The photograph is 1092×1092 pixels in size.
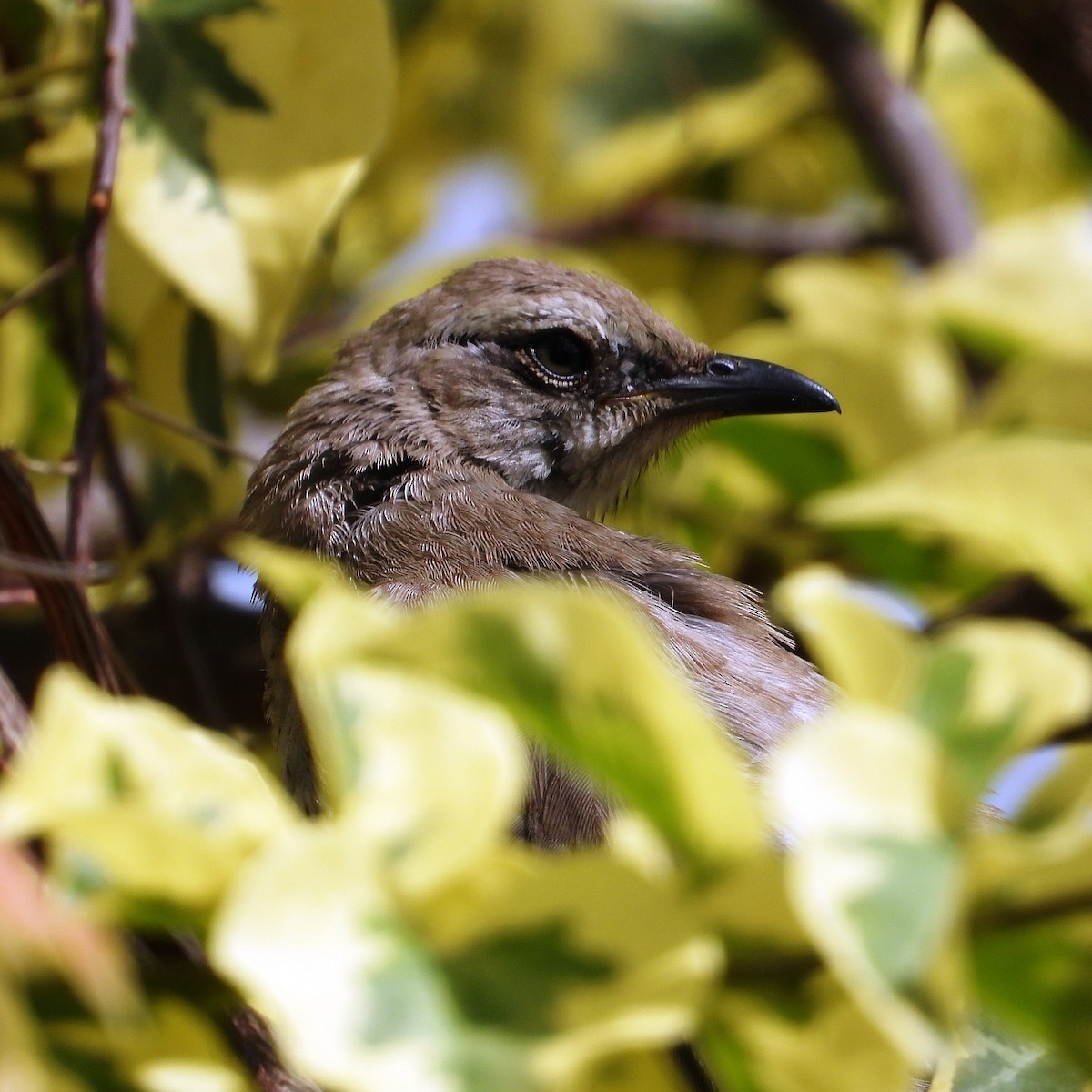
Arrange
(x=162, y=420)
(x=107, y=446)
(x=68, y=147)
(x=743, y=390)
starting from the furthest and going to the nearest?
(x=743, y=390)
(x=107, y=446)
(x=68, y=147)
(x=162, y=420)

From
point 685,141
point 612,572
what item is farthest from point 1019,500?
point 685,141

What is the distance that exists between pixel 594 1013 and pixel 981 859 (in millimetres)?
272

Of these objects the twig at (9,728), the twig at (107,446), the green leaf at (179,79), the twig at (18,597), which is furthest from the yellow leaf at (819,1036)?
the green leaf at (179,79)

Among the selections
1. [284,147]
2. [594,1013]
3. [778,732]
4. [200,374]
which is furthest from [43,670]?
[594,1013]

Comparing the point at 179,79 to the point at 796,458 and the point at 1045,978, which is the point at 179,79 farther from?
the point at 1045,978

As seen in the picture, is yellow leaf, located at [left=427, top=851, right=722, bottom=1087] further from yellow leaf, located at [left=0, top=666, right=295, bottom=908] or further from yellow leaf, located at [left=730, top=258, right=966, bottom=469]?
yellow leaf, located at [left=730, top=258, right=966, bottom=469]

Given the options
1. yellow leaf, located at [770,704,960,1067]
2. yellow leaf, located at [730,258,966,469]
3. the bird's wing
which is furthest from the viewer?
yellow leaf, located at [730,258,966,469]

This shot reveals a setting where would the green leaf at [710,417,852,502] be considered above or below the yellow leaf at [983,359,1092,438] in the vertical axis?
below

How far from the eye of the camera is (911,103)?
4047 millimetres

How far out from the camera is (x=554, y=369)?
333 cm

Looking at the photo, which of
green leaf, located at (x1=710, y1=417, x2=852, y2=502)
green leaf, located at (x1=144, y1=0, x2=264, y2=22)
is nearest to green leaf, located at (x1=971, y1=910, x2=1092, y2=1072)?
green leaf, located at (x1=144, y1=0, x2=264, y2=22)

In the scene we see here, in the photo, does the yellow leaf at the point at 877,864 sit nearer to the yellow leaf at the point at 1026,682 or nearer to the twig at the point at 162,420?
the yellow leaf at the point at 1026,682

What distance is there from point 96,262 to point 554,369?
124cm

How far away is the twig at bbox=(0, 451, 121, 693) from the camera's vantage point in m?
1.90
